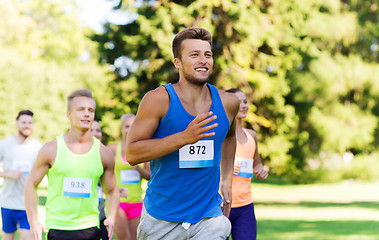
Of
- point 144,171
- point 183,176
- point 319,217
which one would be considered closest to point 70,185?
point 183,176

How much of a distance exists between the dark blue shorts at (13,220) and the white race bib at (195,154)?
5165 millimetres

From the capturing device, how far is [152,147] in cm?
348

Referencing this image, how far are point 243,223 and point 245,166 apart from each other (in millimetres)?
633

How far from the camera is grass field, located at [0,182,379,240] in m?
13.2

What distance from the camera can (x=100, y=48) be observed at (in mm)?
20312

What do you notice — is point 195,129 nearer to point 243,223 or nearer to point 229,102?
point 229,102

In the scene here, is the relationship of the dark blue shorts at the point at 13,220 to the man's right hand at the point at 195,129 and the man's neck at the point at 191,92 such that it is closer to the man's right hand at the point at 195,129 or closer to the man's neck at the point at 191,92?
the man's neck at the point at 191,92

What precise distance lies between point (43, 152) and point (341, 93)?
32063 mm

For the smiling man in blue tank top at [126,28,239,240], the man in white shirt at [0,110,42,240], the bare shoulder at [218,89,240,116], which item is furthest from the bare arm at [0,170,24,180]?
the bare shoulder at [218,89,240,116]

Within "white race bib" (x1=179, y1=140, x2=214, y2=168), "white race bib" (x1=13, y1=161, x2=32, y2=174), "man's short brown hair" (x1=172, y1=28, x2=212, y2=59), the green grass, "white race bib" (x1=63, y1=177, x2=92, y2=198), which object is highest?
"man's short brown hair" (x1=172, y1=28, x2=212, y2=59)

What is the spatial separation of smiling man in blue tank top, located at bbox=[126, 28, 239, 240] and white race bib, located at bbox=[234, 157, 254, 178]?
107 inches

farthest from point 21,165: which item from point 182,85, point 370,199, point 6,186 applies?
point 370,199

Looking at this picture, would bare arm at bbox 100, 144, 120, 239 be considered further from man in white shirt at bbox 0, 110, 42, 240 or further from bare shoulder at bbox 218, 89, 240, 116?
man in white shirt at bbox 0, 110, 42, 240

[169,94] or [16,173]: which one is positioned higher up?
[169,94]
